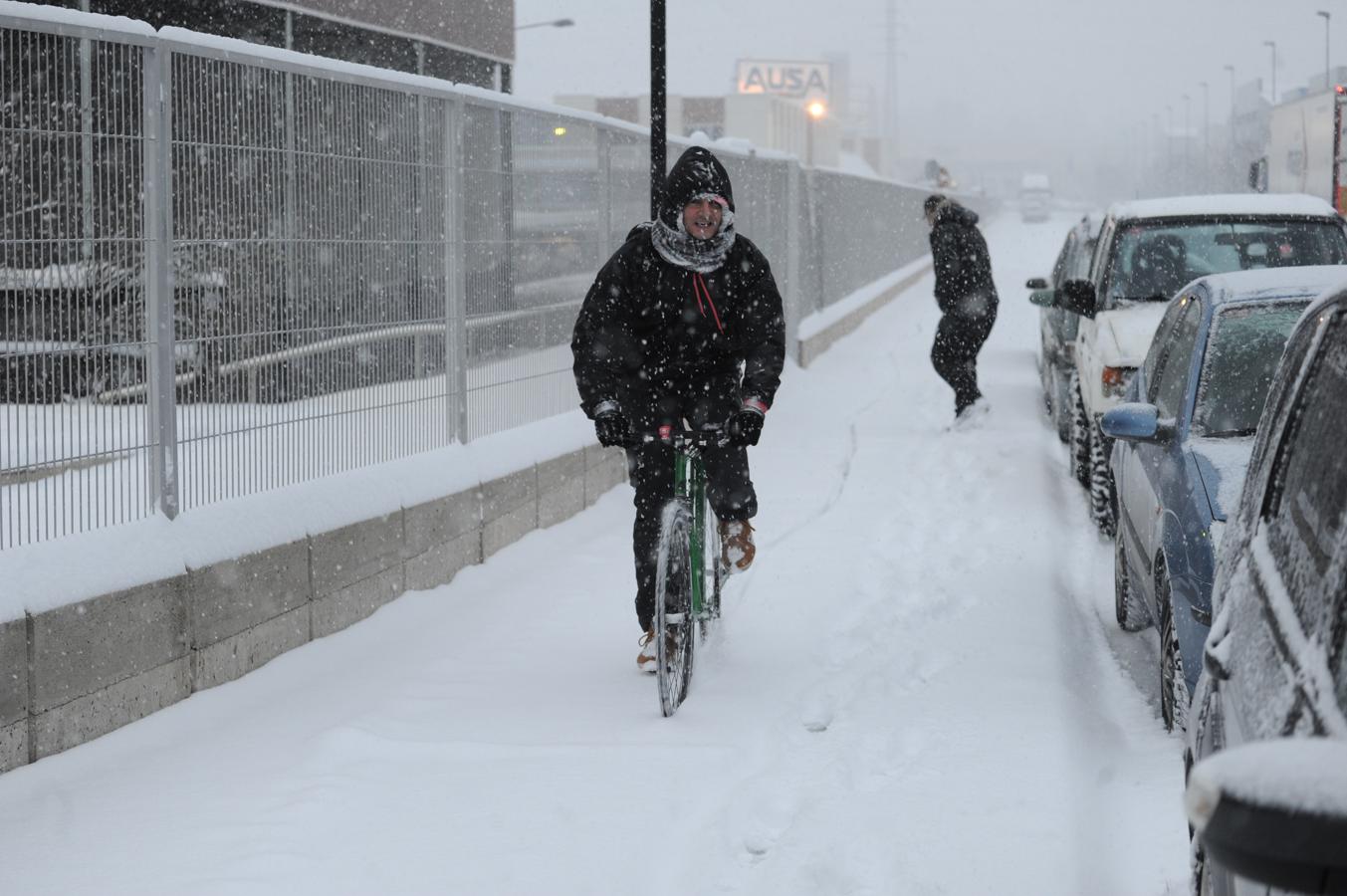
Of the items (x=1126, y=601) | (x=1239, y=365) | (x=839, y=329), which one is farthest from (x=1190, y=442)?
(x=839, y=329)

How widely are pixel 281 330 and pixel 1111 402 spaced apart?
16.5 ft

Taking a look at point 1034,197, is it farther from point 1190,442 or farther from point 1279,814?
point 1279,814

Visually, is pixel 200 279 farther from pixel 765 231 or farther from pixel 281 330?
pixel 765 231

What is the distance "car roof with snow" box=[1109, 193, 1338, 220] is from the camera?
11.2 m

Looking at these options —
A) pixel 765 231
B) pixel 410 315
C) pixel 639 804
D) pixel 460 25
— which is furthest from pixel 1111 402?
pixel 460 25

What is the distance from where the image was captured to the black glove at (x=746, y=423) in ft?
21.5

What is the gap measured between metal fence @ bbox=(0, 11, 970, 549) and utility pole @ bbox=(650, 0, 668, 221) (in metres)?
0.99

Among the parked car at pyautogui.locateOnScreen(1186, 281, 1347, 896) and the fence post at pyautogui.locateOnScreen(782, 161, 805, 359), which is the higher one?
the fence post at pyautogui.locateOnScreen(782, 161, 805, 359)

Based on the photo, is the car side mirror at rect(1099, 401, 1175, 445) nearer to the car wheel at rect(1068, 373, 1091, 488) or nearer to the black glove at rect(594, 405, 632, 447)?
the black glove at rect(594, 405, 632, 447)

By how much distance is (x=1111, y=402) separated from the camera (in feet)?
34.4

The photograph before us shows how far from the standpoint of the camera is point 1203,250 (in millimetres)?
11453

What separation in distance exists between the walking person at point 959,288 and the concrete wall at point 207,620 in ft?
20.2

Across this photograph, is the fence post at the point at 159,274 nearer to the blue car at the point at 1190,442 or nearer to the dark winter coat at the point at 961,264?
the blue car at the point at 1190,442

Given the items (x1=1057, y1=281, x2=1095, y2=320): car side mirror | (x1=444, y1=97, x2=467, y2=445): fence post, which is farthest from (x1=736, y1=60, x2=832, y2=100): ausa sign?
(x1=444, y1=97, x2=467, y2=445): fence post
